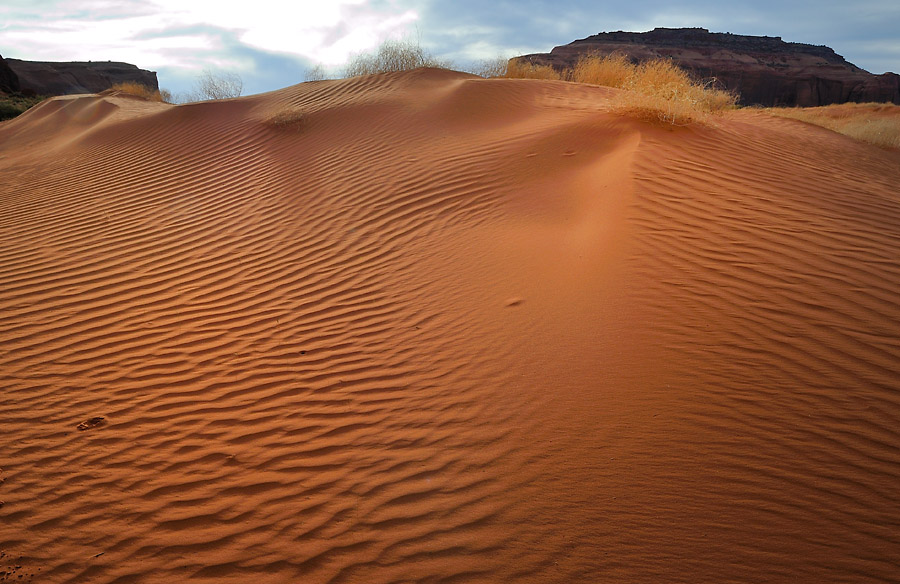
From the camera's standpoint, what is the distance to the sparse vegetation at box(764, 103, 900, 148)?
9922mm

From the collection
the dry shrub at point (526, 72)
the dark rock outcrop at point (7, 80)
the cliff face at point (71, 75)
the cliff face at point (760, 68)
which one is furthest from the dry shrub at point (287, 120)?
the cliff face at point (71, 75)

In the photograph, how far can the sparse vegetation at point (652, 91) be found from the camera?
6938 millimetres

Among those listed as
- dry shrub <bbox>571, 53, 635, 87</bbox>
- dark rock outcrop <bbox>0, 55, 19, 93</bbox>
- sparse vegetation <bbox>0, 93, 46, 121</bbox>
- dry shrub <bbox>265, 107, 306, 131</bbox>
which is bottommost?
dry shrub <bbox>265, 107, 306, 131</bbox>

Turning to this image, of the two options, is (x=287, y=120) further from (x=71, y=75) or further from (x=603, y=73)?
(x=71, y=75)

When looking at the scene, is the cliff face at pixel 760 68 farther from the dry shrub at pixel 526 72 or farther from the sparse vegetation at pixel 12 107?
the sparse vegetation at pixel 12 107

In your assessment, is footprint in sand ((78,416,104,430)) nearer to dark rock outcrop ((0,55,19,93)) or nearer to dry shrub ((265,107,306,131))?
dry shrub ((265,107,306,131))

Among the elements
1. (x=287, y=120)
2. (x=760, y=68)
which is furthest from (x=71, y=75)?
(x=760, y=68)

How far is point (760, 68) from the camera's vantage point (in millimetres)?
43719

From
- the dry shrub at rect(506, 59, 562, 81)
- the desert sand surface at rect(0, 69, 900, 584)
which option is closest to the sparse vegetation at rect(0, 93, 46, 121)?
the desert sand surface at rect(0, 69, 900, 584)

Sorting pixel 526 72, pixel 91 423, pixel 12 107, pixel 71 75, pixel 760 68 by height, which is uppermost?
pixel 71 75

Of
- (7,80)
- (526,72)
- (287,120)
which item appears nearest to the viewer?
(287,120)

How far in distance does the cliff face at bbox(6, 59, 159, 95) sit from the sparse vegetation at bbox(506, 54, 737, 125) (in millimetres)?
34202

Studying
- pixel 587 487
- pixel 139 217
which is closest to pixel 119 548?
Result: pixel 587 487

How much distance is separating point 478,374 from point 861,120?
61.3 ft
